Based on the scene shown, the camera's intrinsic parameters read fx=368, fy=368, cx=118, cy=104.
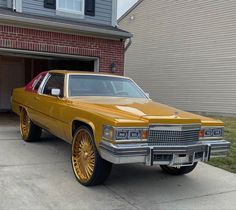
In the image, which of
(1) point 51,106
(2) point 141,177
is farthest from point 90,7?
(2) point 141,177

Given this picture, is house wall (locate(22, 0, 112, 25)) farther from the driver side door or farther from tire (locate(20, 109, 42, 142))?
the driver side door

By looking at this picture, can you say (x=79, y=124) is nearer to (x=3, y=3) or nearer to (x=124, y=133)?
(x=124, y=133)

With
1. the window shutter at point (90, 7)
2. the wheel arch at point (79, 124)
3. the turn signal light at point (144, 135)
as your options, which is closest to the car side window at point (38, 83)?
the wheel arch at point (79, 124)

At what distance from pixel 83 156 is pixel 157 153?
1288mm

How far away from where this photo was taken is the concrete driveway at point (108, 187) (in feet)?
15.9

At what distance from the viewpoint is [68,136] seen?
20.0 feet

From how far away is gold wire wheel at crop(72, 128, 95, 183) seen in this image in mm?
5332

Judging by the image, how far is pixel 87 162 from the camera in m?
5.42

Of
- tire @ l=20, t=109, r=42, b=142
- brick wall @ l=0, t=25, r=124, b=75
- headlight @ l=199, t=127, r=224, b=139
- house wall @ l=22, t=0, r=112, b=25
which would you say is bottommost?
tire @ l=20, t=109, r=42, b=142

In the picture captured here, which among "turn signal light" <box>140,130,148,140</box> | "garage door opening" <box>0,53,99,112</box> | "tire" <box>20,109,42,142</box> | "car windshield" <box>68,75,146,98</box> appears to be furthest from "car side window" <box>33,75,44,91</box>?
"garage door opening" <box>0,53,99,112</box>

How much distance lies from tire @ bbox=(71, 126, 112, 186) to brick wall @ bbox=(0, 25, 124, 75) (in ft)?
18.3

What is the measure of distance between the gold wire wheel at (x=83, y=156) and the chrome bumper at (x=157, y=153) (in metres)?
0.51

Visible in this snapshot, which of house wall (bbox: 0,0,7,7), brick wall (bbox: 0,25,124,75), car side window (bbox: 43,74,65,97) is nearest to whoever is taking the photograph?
car side window (bbox: 43,74,65,97)

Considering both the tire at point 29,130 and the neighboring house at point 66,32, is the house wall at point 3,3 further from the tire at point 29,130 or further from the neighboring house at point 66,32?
the tire at point 29,130
